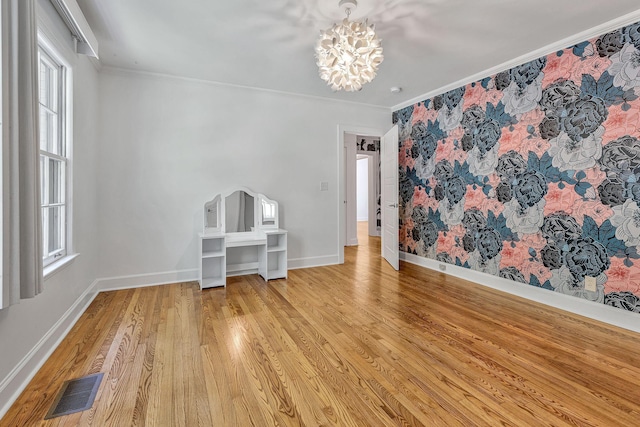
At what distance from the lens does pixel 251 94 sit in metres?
4.09

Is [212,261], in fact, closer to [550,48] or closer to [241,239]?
[241,239]

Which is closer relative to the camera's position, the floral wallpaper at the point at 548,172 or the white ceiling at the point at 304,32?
the white ceiling at the point at 304,32

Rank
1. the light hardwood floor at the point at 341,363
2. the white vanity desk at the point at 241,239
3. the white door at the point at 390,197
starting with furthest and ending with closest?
the white door at the point at 390,197, the white vanity desk at the point at 241,239, the light hardwood floor at the point at 341,363

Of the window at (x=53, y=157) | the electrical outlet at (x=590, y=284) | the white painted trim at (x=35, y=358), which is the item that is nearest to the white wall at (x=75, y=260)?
the white painted trim at (x=35, y=358)

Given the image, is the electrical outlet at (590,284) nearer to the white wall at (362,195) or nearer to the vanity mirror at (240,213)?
the vanity mirror at (240,213)

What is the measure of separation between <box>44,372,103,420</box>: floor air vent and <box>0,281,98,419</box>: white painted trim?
201 mm

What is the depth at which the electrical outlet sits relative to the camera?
2.70 m

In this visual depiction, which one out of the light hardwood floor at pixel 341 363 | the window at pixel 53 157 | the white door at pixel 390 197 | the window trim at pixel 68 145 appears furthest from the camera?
the white door at pixel 390 197

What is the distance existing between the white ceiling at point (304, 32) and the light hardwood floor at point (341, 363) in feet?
8.31

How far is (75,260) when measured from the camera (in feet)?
8.61

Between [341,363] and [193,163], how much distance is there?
3006 mm

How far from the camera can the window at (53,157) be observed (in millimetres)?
2248

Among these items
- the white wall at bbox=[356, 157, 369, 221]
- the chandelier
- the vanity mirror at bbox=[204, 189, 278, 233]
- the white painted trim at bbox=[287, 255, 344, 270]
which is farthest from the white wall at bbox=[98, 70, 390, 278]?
the white wall at bbox=[356, 157, 369, 221]

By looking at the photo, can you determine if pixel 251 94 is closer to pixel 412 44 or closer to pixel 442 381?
pixel 412 44
